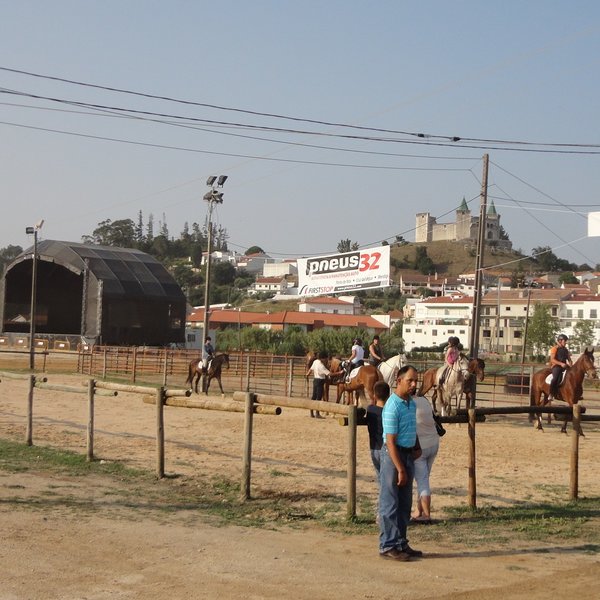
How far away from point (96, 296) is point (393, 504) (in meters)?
51.1

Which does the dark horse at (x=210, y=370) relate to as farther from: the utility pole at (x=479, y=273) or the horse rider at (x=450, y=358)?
the horse rider at (x=450, y=358)

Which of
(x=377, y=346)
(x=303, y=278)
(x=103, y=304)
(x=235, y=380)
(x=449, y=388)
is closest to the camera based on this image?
(x=449, y=388)

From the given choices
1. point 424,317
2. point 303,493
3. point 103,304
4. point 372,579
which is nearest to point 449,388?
point 303,493

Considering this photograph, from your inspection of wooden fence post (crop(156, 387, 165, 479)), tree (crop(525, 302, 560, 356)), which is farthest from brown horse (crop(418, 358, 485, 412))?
tree (crop(525, 302, 560, 356))

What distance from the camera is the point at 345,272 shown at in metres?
31.8

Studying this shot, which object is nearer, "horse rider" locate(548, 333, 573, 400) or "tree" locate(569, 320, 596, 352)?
"horse rider" locate(548, 333, 573, 400)

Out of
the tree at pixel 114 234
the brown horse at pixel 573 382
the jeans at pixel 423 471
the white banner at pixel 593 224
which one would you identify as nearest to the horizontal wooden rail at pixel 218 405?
the jeans at pixel 423 471

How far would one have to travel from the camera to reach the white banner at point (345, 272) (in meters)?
30.7

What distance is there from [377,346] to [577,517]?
1390 centimetres

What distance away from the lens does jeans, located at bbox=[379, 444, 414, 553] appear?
8023 mm

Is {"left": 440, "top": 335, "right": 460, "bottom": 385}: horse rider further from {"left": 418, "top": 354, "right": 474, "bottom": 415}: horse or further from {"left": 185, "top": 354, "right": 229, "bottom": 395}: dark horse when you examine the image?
{"left": 185, "top": 354, "right": 229, "bottom": 395}: dark horse

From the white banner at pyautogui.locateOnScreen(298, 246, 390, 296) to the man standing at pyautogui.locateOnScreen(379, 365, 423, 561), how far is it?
21869 mm

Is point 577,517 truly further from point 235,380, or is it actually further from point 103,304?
point 103,304

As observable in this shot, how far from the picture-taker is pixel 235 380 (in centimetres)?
4022
